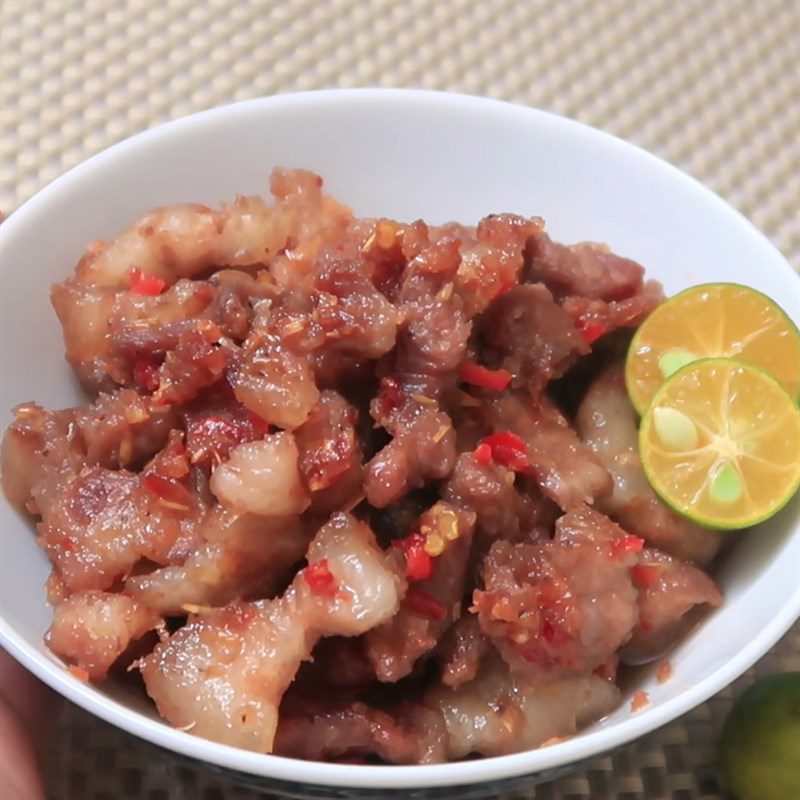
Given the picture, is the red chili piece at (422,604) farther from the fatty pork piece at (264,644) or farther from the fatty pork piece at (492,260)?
the fatty pork piece at (492,260)

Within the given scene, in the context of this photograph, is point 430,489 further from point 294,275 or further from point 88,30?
point 88,30

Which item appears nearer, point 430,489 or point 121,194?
point 430,489

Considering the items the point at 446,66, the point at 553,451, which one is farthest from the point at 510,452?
the point at 446,66

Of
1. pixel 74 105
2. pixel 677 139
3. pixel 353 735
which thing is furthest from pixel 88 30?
pixel 353 735

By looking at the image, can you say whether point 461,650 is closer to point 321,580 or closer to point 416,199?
point 321,580

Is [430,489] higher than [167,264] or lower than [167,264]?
lower
